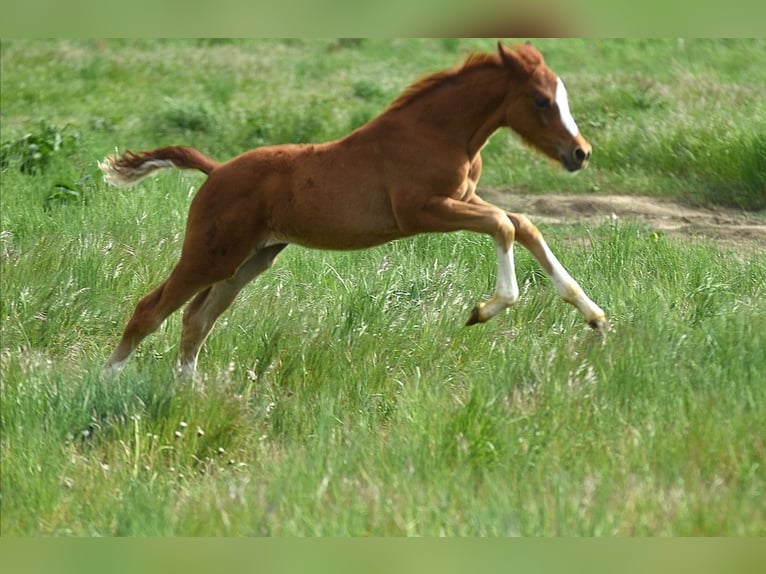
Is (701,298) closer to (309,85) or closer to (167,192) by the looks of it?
(167,192)

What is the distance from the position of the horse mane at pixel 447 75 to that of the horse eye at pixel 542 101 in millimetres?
313

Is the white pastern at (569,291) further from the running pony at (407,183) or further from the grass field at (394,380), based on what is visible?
the grass field at (394,380)

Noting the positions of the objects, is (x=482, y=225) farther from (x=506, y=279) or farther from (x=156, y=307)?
(x=156, y=307)

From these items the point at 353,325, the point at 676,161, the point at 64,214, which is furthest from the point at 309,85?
the point at 353,325

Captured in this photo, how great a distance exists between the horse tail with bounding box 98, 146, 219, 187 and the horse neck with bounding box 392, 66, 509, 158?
→ 1.32 meters

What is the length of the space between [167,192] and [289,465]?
525cm

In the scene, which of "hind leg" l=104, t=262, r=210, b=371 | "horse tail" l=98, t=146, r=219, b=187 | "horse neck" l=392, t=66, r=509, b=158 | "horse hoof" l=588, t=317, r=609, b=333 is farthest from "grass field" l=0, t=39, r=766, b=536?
"horse neck" l=392, t=66, r=509, b=158

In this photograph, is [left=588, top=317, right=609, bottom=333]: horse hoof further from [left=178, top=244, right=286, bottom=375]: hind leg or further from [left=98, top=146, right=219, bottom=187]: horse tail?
[left=98, top=146, right=219, bottom=187]: horse tail

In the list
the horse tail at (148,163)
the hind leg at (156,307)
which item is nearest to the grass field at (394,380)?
the hind leg at (156,307)

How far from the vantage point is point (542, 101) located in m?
5.98

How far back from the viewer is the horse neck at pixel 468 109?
20.0 ft

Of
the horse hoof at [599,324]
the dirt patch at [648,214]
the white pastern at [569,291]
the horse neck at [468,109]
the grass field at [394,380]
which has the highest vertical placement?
the horse neck at [468,109]

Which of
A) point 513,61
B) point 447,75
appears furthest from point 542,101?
point 447,75

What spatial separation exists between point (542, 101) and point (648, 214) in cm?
488
